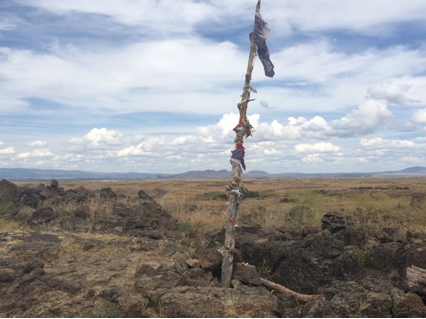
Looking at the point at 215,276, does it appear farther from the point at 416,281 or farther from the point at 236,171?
the point at 416,281

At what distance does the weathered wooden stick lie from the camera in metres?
5.67

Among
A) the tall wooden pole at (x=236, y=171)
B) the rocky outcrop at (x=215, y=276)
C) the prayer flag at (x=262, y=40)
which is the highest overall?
the prayer flag at (x=262, y=40)

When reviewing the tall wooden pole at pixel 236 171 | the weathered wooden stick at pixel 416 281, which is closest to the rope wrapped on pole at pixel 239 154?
the tall wooden pole at pixel 236 171

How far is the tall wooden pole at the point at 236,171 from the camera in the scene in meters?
6.62

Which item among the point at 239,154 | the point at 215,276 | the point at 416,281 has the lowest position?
the point at 215,276

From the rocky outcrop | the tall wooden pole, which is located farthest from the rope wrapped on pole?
the rocky outcrop

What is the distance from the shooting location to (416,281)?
5.82 metres

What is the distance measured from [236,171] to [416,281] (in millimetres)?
3423

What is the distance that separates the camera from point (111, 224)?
14.9 metres

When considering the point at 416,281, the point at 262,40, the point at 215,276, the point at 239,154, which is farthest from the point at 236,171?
the point at 416,281

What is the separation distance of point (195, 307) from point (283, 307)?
1.20m

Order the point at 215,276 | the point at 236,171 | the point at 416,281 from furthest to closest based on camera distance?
1. the point at 215,276
2. the point at 236,171
3. the point at 416,281

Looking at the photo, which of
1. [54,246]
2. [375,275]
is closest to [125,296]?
[375,275]

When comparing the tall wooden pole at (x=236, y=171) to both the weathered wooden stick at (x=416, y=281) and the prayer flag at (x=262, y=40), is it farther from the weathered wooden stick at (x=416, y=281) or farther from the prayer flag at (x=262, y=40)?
the weathered wooden stick at (x=416, y=281)
